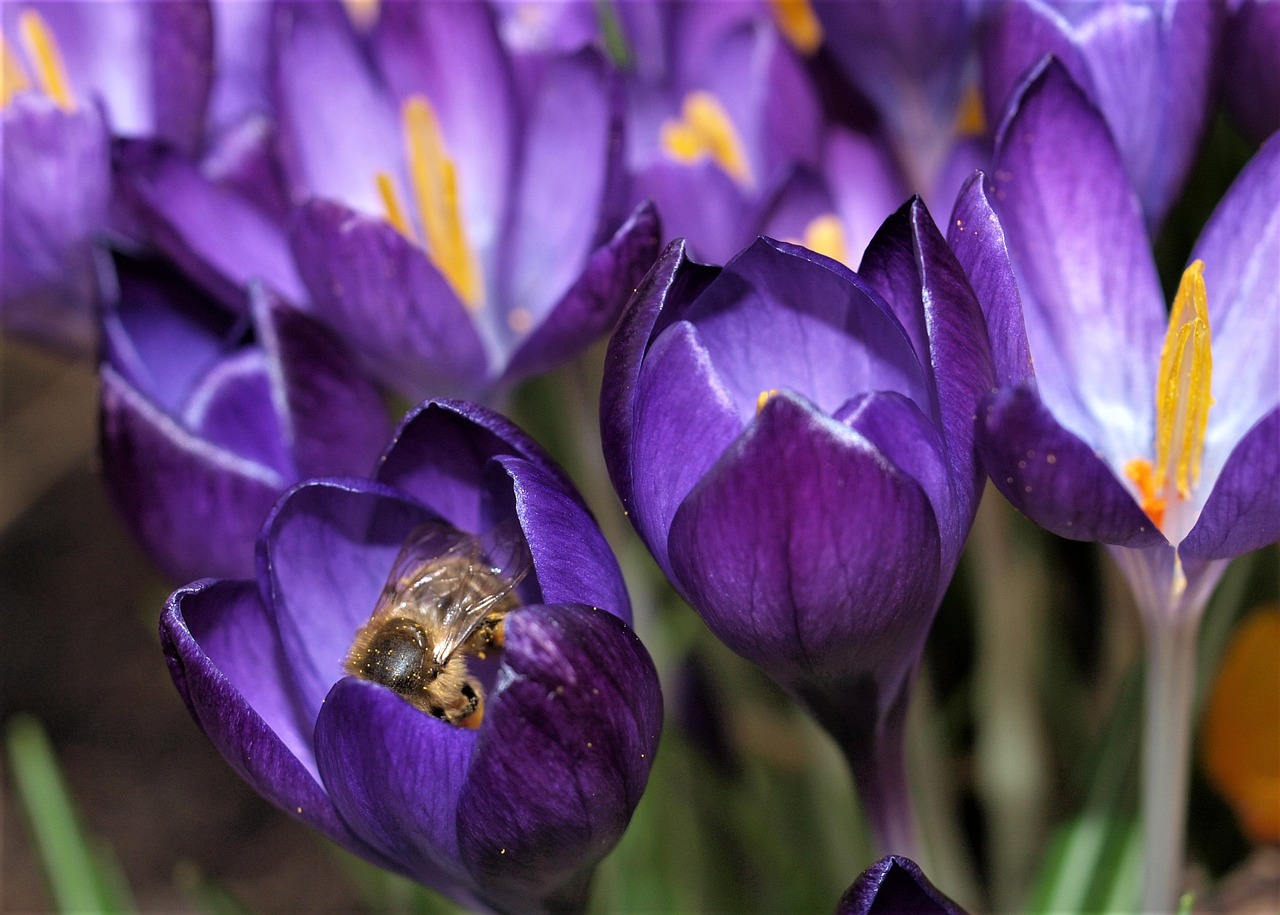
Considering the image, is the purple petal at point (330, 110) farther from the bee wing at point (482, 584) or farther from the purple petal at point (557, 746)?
the purple petal at point (557, 746)

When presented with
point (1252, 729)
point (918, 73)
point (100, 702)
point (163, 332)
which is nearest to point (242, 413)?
point (163, 332)

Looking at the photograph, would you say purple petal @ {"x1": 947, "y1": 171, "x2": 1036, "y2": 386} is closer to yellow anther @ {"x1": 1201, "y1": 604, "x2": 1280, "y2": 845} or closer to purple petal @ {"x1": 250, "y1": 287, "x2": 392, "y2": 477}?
purple petal @ {"x1": 250, "y1": 287, "x2": 392, "y2": 477}

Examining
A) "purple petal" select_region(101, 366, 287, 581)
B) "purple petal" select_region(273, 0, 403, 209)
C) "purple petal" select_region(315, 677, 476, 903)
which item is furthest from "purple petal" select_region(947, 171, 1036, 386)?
"purple petal" select_region(273, 0, 403, 209)

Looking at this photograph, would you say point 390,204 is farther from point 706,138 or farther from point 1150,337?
point 1150,337

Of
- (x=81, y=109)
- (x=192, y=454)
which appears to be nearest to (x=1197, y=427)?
(x=192, y=454)

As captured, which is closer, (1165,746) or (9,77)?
(1165,746)

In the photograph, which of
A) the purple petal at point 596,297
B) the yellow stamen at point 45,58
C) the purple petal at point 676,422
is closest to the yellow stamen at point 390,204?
the purple petal at point 596,297

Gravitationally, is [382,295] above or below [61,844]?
above
